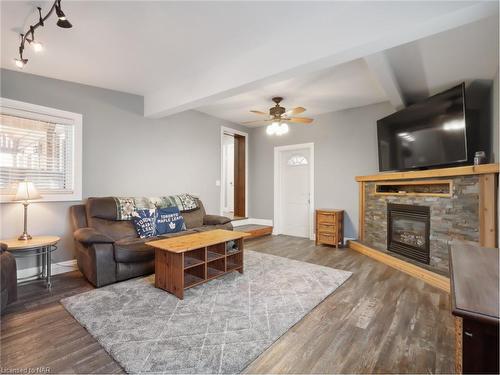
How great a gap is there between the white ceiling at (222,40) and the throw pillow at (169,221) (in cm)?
156

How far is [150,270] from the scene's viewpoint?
10.3 feet

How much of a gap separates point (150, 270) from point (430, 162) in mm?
3851

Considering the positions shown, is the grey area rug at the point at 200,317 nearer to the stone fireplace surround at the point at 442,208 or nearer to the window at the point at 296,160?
the stone fireplace surround at the point at 442,208

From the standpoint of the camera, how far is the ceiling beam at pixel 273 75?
5.41 feet

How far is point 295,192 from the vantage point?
5656mm

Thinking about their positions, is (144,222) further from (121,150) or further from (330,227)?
(330,227)

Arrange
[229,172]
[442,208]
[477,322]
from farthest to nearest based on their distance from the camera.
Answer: [229,172] → [442,208] → [477,322]

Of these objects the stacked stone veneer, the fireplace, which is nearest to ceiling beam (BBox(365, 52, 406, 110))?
the stacked stone veneer

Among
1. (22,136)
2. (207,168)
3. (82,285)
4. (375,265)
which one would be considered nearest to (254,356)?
(82,285)

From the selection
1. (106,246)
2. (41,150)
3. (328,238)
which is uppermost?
(41,150)

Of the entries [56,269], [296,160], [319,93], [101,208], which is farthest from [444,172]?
[56,269]

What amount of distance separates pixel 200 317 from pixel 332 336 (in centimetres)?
107

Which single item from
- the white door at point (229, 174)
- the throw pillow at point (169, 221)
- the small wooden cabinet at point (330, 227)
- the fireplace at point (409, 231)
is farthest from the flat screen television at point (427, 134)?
the white door at point (229, 174)

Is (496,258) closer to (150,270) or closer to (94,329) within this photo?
(94,329)
